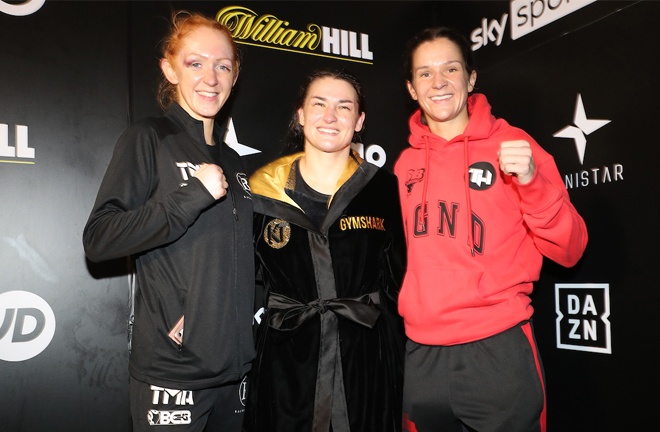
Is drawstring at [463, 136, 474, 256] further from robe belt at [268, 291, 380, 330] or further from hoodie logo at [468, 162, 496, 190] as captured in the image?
robe belt at [268, 291, 380, 330]

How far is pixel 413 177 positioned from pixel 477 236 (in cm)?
35

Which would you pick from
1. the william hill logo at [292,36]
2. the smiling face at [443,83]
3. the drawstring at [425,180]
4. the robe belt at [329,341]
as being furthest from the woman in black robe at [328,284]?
the william hill logo at [292,36]

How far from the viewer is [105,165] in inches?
93.1

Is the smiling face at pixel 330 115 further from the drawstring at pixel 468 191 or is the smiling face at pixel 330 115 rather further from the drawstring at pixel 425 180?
the drawstring at pixel 468 191

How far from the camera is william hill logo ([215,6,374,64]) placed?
2.62m

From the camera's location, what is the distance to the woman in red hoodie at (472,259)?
1799mm

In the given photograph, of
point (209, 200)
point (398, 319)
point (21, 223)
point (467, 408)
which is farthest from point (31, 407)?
point (467, 408)

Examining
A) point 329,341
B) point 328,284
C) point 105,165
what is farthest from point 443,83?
point 105,165

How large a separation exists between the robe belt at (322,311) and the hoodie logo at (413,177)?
1.53 feet

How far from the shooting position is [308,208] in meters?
2.02

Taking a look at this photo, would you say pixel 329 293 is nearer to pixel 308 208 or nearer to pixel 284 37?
pixel 308 208

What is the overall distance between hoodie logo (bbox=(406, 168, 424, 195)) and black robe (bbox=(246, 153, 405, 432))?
128 mm

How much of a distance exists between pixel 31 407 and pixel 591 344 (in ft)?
7.07

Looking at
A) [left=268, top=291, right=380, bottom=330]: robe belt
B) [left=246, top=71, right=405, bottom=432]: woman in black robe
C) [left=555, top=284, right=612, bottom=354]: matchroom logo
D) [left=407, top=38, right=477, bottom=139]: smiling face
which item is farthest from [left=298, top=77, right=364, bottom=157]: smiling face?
[left=555, top=284, right=612, bottom=354]: matchroom logo
